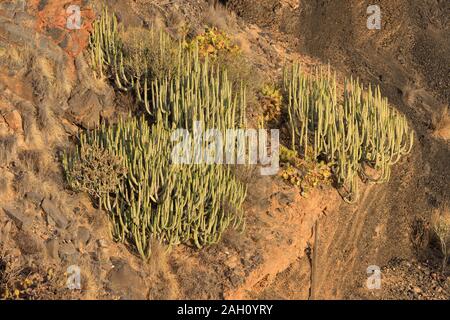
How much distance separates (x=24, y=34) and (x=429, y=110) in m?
7.16

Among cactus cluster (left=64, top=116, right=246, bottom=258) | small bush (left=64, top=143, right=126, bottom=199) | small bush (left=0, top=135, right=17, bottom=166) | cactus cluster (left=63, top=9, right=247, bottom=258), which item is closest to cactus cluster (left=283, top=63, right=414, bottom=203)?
cactus cluster (left=63, top=9, right=247, bottom=258)

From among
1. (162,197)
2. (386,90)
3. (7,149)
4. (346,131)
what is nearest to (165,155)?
(162,197)

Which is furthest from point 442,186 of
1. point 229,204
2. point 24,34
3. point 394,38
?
point 24,34

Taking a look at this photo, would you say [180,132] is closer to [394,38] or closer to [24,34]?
[24,34]

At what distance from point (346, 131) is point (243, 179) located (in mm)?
1975

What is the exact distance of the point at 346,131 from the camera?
39.1 feet

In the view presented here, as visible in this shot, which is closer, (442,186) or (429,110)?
(442,186)

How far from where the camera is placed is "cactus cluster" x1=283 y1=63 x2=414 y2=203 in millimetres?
11500

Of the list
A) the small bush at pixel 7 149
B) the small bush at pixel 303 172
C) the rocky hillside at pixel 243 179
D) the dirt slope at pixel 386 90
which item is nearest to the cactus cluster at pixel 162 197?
the rocky hillside at pixel 243 179

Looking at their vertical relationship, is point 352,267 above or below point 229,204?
below

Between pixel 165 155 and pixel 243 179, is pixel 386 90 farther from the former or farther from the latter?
pixel 165 155

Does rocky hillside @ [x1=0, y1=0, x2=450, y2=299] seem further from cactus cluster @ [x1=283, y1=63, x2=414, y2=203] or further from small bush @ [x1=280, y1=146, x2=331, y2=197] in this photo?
cactus cluster @ [x1=283, y1=63, x2=414, y2=203]

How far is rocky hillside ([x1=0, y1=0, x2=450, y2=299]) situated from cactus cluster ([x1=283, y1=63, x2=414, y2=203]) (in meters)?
0.35
